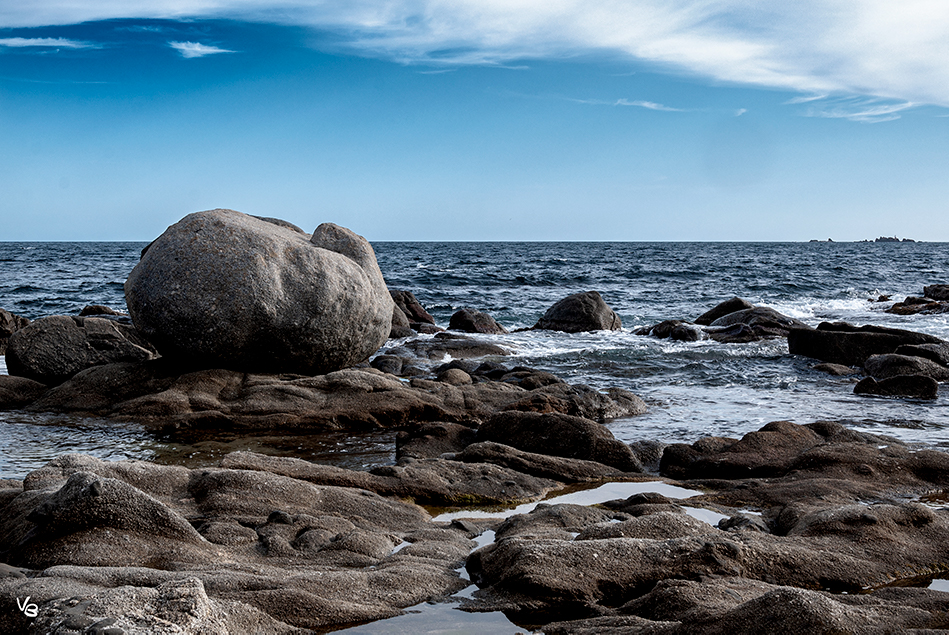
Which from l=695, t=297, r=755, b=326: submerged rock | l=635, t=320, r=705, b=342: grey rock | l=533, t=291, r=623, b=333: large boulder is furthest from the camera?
l=695, t=297, r=755, b=326: submerged rock

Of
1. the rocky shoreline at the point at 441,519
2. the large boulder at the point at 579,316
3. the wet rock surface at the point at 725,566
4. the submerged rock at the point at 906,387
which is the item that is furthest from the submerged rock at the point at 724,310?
the wet rock surface at the point at 725,566

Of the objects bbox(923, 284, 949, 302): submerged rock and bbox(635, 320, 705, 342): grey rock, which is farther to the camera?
bbox(923, 284, 949, 302): submerged rock

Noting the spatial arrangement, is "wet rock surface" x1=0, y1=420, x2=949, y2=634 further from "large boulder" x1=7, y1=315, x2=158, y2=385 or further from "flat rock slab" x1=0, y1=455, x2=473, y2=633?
"large boulder" x1=7, y1=315, x2=158, y2=385

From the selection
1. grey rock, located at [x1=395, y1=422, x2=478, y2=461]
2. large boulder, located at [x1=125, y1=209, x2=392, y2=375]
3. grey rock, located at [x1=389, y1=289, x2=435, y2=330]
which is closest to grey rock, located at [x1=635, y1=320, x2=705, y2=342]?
grey rock, located at [x1=389, y1=289, x2=435, y2=330]

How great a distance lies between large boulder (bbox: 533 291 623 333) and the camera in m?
20.3

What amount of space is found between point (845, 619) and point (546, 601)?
53.1 inches

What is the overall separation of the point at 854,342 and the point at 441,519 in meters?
12.0

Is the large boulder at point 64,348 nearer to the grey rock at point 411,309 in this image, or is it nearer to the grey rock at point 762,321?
the grey rock at point 411,309

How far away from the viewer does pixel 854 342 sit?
14.8 metres

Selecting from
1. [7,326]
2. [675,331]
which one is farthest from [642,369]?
[7,326]

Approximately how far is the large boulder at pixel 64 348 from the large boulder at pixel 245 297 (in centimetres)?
120

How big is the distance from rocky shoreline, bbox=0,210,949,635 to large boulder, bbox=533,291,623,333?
1021 centimetres

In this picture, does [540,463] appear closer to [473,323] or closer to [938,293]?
[473,323]

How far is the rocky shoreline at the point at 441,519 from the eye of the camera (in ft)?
11.1
